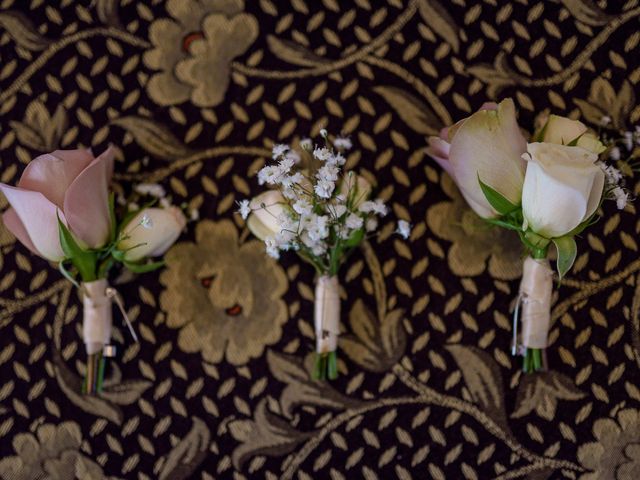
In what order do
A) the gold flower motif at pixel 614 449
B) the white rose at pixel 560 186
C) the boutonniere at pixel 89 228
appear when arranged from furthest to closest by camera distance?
the gold flower motif at pixel 614 449 < the boutonniere at pixel 89 228 < the white rose at pixel 560 186

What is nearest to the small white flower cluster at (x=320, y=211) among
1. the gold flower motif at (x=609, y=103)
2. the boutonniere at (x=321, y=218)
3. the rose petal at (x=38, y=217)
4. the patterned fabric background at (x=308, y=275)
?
the boutonniere at (x=321, y=218)

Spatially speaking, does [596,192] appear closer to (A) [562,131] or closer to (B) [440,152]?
(A) [562,131]

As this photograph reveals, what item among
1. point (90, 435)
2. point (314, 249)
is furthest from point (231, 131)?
point (90, 435)

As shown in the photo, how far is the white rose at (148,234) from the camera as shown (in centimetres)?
102

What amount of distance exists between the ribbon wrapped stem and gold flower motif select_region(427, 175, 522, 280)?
225 millimetres

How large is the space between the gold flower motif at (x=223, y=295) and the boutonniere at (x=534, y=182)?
39 centimetres

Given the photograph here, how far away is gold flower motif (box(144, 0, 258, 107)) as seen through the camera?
1.13 meters

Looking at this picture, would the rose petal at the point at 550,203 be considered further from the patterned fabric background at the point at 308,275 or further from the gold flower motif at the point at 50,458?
the gold flower motif at the point at 50,458

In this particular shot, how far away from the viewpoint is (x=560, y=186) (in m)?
0.87

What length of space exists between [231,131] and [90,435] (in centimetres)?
62

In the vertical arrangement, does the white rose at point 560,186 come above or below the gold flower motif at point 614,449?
above

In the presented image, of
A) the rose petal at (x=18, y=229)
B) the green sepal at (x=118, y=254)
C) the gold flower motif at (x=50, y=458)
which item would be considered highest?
the rose petal at (x=18, y=229)

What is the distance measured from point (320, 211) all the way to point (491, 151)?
0.94ft

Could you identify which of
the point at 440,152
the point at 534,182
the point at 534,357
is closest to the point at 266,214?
the point at 440,152
